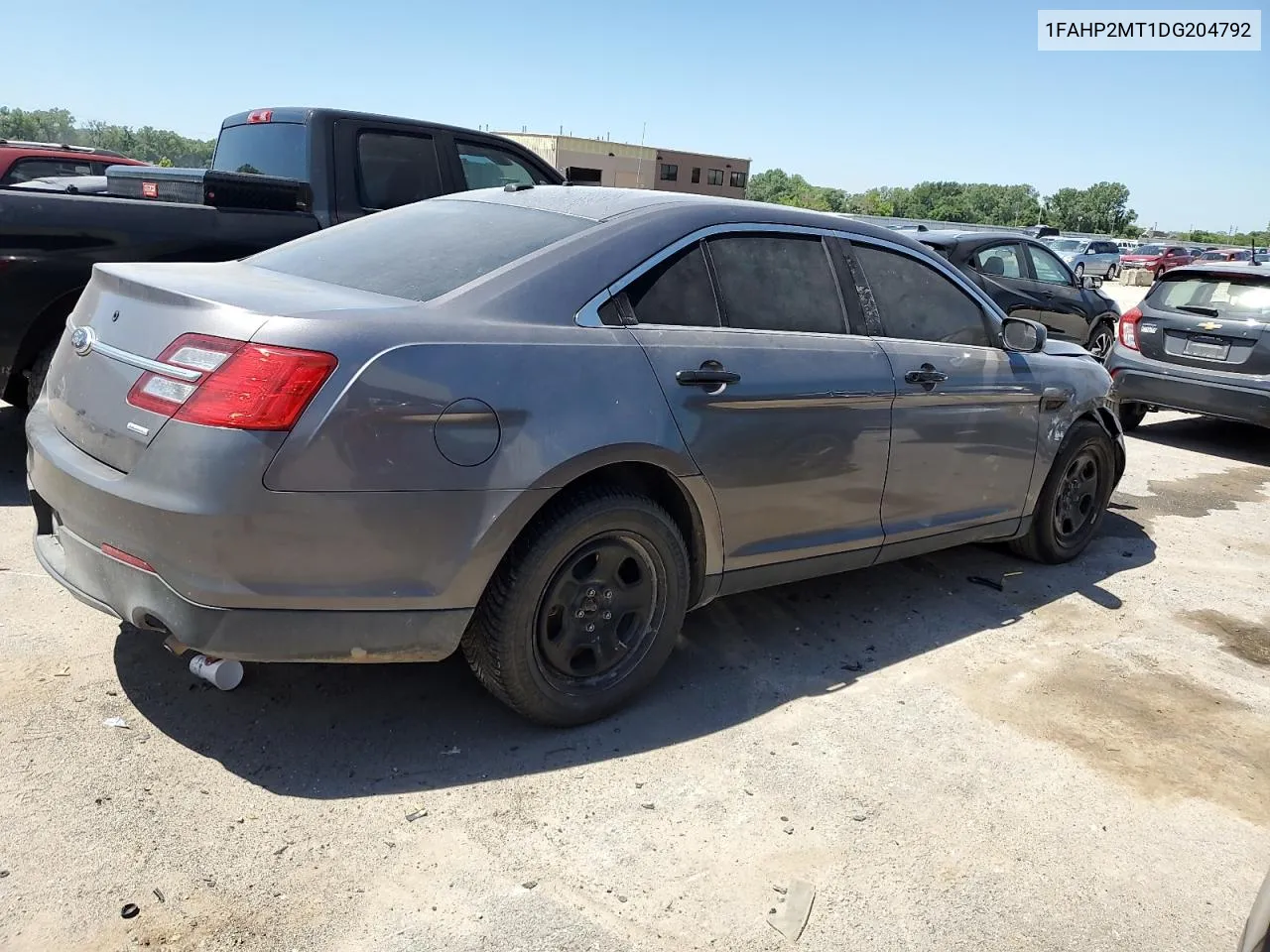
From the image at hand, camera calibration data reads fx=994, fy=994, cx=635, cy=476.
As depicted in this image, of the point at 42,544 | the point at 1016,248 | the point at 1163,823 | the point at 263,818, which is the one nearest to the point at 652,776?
the point at 263,818

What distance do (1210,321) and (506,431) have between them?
7813 mm

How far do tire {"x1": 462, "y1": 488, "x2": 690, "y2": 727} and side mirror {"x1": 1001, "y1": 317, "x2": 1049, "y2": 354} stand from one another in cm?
216

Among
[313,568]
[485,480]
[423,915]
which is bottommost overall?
[423,915]

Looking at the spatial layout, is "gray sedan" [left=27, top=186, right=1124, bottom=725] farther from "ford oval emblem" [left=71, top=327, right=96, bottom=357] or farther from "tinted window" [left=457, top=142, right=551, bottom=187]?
"tinted window" [left=457, top=142, right=551, bottom=187]

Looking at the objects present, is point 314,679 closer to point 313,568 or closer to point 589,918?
point 313,568

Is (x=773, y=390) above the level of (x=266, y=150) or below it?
below

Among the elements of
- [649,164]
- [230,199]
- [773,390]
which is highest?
[649,164]

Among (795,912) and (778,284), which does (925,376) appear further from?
(795,912)

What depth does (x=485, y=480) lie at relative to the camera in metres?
2.76

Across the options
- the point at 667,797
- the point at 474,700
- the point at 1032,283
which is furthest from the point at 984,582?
the point at 1032,283

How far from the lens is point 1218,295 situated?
8.57 meters

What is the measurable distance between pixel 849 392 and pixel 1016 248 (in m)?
8.58

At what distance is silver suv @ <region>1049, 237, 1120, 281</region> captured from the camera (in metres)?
35.3

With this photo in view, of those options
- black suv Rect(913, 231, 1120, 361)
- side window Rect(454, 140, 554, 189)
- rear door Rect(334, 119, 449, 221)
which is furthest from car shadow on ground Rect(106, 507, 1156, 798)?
black suv Rect(913, 231, 1120, 361)
